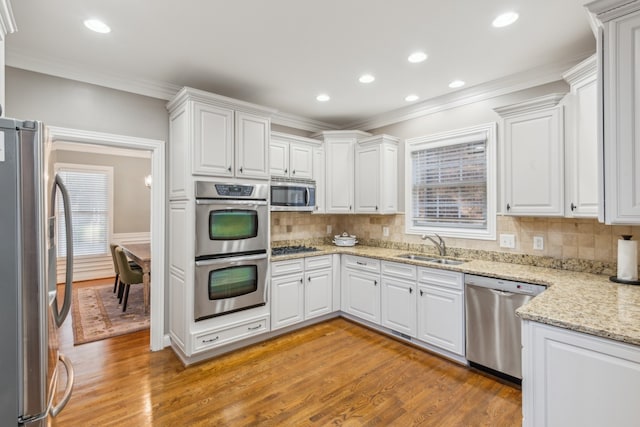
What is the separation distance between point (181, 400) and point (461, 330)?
238 cm

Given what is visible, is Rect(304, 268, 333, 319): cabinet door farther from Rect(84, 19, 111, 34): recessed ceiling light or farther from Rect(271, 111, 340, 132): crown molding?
Rect(84, 19, 111, 34): recessed ceiling light

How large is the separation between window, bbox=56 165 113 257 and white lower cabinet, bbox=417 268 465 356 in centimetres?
616

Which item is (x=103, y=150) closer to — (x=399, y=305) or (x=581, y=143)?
(x=399, y=305)

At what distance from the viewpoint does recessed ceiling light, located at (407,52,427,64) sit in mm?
2580

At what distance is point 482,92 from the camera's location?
324 centimetres

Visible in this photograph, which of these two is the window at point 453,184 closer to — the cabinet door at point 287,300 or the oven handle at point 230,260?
the cabinet door at point 287,300

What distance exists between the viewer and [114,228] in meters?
6.38

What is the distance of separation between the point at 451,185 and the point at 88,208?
6.51 meters

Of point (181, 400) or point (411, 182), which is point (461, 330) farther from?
point (181, 400)

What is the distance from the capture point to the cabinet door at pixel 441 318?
2.86 meters

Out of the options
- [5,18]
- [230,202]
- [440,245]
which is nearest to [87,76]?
[5,18]

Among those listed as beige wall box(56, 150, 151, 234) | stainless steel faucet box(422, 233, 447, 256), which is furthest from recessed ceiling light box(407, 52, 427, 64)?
beige wall box(56, 150, 151, 234)

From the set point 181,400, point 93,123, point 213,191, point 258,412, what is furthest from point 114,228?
point 258,412

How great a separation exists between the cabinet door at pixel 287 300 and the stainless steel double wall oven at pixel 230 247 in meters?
0.17
